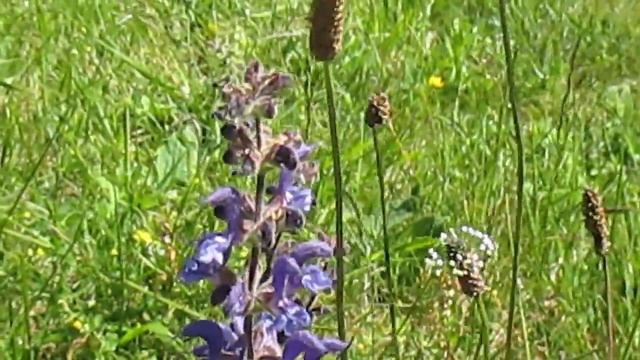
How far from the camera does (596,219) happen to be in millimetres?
1998

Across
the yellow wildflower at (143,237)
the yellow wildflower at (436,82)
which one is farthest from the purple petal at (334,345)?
the yellow wildflower at (436,82)

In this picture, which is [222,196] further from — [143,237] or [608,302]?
[143,237]

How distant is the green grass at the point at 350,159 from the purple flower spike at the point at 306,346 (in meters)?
0.66

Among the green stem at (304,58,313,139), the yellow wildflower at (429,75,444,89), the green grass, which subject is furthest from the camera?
the yellow wildflower at (429,75,444,89)

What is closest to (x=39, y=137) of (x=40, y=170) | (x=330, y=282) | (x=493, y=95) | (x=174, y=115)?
(x=40, y=170)

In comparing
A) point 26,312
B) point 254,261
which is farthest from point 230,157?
point 26,312

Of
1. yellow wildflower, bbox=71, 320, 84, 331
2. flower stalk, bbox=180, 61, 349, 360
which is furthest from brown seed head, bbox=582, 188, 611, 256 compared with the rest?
yellow wildflower, bbox=71, 320, 84, 331

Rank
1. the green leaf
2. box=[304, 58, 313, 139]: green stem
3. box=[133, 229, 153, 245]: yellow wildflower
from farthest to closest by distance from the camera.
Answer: box=[304, 58, 313, 139]: green stem < box=[133, 229, 153, 245]: yellow wildflower < the green leaf

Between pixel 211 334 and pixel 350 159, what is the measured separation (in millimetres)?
1564

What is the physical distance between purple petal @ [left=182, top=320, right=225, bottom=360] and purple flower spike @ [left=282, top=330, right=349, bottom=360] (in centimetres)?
8

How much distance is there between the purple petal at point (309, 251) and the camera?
1.76m

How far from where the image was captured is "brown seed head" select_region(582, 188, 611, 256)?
1.98 meters

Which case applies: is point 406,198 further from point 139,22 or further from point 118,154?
point 139,22

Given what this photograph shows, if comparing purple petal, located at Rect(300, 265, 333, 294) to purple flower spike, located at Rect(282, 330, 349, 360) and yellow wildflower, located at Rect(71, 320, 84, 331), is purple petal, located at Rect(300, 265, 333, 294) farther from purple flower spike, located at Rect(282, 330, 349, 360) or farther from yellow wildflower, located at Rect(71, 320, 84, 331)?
yellow wildflower, located at Rect(71, 320, 84, 331)
